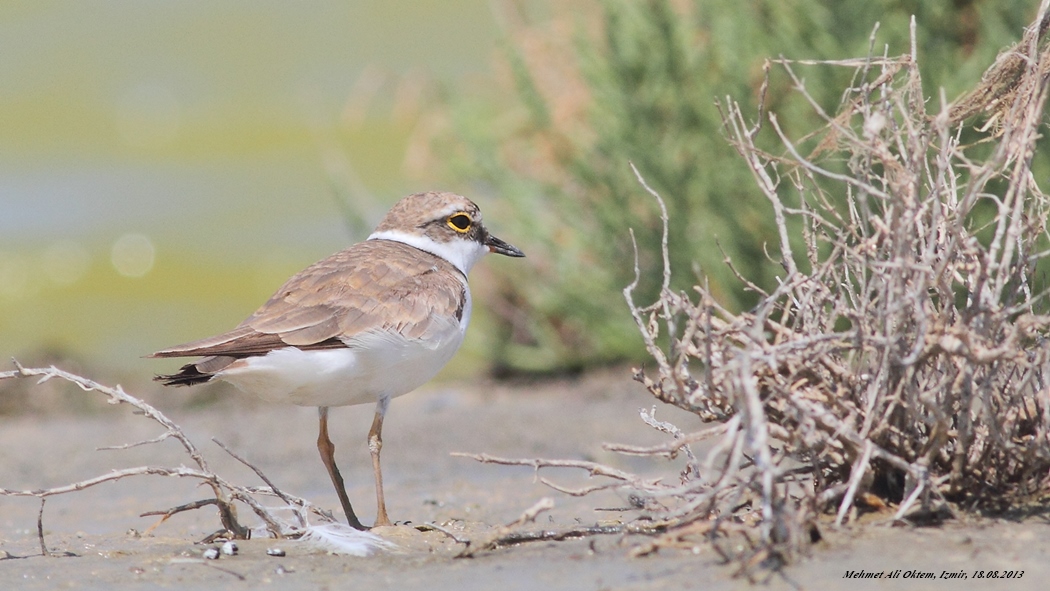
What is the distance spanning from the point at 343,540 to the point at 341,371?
0.79m

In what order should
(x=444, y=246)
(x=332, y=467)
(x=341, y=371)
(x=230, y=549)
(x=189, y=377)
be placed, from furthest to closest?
(x=444, y=246)
(x=332, y=467)
(x=341, y=371)
(x=189, y=377)
(x=230, y=549)

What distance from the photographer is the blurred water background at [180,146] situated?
14.4 m

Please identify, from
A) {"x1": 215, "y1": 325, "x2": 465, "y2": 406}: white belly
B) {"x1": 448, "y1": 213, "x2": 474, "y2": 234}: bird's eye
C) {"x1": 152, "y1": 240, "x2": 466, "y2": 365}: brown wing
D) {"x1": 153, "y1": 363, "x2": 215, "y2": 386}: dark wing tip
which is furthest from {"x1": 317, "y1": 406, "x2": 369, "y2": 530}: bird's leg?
{"x1": 448, "y1": 213, "x2": 474, "y2": 234}: bird's eye

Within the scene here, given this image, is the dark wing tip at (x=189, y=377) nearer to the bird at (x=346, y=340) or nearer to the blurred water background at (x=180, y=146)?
the bird at (x=346, y=340)

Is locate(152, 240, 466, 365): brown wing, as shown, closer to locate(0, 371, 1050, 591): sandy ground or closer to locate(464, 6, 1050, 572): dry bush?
locate(0, 371, 1050, 591): sandy ground

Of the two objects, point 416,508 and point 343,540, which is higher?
point 343,540

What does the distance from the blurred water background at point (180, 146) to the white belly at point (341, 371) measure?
710cm

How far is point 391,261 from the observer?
17.4 ft

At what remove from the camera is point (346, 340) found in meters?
4.79

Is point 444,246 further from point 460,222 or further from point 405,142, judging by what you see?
point 405,142

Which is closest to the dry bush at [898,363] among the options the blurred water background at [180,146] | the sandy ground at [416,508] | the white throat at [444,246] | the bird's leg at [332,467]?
the sandy ground at [416,508]

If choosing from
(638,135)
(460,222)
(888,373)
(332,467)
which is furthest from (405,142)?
(888,373)

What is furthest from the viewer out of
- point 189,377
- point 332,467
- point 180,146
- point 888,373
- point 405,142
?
point 180,146

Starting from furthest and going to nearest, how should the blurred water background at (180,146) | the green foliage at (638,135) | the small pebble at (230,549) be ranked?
1. the blurred water background at (180,146)
2. the green foliage at (638,135)
3. the small pebble at (230,549)
